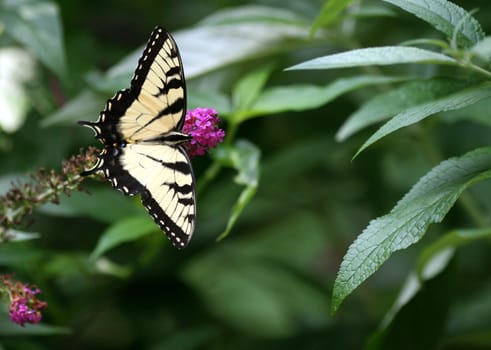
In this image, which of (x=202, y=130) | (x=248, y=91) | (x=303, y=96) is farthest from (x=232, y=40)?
→ (x=202, y=130)

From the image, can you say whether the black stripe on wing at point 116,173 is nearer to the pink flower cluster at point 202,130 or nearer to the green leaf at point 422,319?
the pink flower cluster at point 202,130

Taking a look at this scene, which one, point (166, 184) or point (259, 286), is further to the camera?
point (259, 286)

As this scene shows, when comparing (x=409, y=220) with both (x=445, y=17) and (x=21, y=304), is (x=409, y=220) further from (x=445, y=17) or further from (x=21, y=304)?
(x=21, y=304)

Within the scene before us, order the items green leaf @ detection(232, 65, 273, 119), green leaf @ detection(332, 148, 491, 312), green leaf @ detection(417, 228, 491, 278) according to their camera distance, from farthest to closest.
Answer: green leaf @ detection(232, 65, 273, 119)
green leaf @ detection(417, 228, 491, 278)
green leaf @ detection(332, 148, 491, 312)

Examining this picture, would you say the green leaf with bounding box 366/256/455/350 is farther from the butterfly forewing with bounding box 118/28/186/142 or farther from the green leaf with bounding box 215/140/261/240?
the butterfly forewing with bounding box 118/28/186/142

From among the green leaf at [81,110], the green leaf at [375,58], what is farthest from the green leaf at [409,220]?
the green leaf at [81,110]

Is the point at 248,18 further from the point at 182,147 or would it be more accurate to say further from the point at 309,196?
the point at 309,196

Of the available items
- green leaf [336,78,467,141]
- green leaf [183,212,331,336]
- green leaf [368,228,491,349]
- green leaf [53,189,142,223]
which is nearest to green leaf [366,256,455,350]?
green leaf [368,228,491,349]
